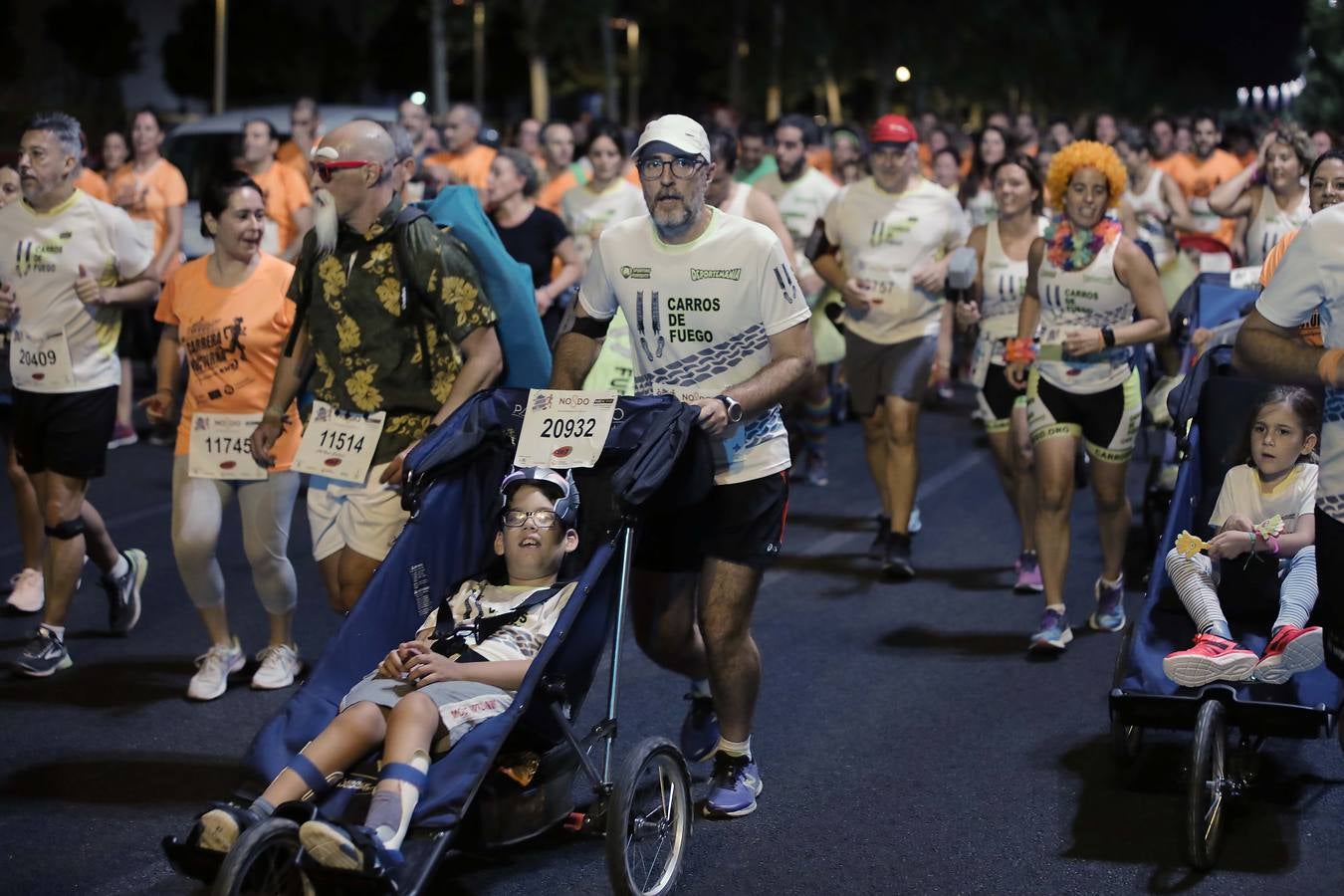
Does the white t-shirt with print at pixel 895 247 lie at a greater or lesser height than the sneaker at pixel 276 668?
greater

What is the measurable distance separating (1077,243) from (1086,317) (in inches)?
12.5

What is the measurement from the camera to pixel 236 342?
276 inches

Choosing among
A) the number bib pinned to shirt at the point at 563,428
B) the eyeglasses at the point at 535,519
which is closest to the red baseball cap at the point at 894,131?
the number bib pinned to shirt at the point at 563,428

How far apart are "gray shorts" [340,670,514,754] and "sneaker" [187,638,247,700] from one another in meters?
2.16

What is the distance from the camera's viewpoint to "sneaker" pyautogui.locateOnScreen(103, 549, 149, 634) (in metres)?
8.00

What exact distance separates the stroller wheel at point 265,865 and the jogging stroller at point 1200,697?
2.46 m

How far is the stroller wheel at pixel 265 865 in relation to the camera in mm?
4223

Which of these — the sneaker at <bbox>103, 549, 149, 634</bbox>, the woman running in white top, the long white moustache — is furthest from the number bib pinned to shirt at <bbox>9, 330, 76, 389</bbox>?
the woman running in white top

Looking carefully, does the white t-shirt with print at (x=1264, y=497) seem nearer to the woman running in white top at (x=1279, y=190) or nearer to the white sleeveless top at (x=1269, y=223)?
the woman running in white top at (x=1279, y=190)

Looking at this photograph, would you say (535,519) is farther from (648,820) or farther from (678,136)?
(678,136)

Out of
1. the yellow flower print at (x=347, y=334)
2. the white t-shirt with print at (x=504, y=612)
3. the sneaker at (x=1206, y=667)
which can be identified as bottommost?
the sneaker at (x=1206, y=667)

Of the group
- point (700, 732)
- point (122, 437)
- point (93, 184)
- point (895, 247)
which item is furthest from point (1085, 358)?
point (93, 184)

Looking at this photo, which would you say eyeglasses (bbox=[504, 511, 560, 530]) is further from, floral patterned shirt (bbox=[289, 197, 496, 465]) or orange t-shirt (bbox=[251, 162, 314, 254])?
orange t-shirt (bbox=[251, 162, 314, 254])

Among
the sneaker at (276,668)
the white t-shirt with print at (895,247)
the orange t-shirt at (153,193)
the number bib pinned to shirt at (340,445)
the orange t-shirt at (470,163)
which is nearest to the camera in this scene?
the number bib pinned to shirt at (340,445)
